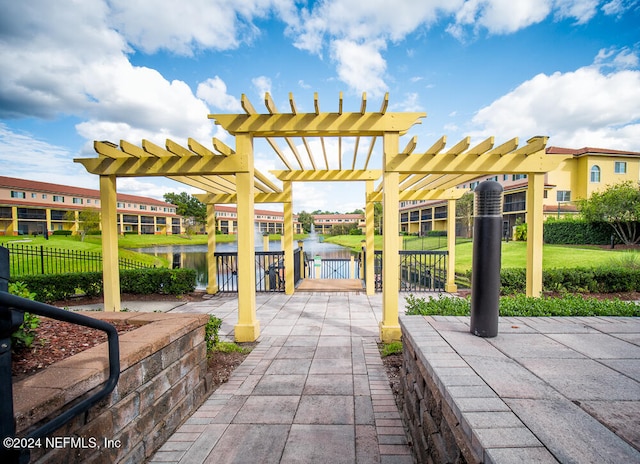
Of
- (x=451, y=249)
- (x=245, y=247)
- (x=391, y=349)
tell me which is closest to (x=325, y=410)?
(x=391, y=349)

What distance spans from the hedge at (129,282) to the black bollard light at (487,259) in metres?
7.03

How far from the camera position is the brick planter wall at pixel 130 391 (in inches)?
48.9

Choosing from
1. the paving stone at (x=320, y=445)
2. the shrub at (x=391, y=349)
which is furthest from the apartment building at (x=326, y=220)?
the paving stone at (x=320, y=445)

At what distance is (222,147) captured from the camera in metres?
4.09

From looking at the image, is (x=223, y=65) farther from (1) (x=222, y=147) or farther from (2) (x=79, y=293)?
(2) (x=79, y=293)

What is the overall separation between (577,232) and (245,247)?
26493 millimetres

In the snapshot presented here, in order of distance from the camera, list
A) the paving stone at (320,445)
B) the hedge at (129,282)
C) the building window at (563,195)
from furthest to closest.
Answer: the building window at (563,195), the hedge at (129,282), the paving stone at (320,445)

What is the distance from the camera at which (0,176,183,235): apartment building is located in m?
30.3

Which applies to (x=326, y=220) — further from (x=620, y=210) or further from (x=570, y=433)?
(x=570, y=433)

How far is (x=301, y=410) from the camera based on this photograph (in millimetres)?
2492

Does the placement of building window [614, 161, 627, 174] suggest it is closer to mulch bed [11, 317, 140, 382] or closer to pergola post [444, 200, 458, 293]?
pergola post [444, 200, 458, 293]

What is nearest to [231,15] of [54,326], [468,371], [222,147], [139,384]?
[222,147]

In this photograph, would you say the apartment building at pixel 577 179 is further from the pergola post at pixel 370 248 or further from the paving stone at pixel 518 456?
the paving stone at pixel 518 456

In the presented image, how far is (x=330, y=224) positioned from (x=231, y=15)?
271 feet
